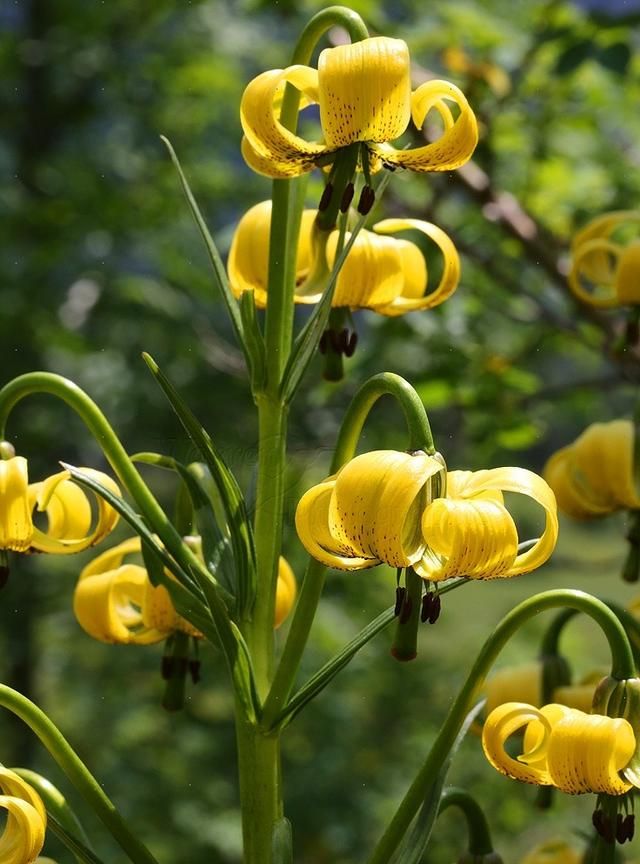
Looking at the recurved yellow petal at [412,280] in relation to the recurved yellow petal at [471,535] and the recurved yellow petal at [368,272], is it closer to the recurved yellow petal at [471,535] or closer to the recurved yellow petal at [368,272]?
the recurved yellow petal at [368,272]

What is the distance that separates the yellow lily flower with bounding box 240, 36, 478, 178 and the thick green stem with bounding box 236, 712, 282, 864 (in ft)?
1.22

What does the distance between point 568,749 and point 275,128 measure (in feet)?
1.43

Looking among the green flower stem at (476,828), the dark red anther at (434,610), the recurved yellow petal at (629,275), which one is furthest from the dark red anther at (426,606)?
the recurved yellow petal at (629,275)

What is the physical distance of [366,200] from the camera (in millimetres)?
896

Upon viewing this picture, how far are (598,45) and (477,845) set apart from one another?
1.29 meters

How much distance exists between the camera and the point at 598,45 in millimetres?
1926

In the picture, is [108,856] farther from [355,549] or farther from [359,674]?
[355,549]

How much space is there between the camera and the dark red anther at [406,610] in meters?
0.81

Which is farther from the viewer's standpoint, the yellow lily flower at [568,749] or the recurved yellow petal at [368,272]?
the recurved yellow petal at [368,272]

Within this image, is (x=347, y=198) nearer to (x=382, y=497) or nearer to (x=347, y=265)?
(x=347, y=265)

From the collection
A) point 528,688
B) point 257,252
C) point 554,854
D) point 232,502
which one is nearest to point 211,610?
point 232,502

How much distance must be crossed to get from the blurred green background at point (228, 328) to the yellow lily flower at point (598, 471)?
38 centimetres

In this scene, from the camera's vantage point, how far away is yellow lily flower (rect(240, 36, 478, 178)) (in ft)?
2.75

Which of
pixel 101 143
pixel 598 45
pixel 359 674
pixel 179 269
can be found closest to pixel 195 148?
pixel 101 143
